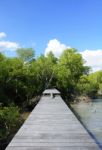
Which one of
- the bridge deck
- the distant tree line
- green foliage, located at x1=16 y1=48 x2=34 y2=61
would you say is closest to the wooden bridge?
the bridge deck

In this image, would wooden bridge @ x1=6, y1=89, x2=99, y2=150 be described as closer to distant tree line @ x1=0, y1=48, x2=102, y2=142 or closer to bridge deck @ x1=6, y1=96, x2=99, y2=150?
bridge deck @ x1=6, y1=96, x2=99, y2=150

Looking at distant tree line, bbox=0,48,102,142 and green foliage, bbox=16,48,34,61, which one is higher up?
green foliage, bbox=16,48,34,61

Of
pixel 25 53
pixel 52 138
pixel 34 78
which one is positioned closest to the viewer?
pixel 52 138

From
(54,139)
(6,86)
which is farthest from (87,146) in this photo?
(6,86)

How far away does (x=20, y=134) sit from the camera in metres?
7.47

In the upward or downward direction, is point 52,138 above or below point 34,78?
below

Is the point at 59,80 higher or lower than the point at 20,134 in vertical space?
higher

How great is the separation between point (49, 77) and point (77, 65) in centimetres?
1256

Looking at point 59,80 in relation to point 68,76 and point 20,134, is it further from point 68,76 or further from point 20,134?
point 20,134

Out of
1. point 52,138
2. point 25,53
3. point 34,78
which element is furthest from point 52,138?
point 25,53

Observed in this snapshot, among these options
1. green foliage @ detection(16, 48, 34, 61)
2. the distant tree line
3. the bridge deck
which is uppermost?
green foliage @ detection(16, 48, 34, 61)

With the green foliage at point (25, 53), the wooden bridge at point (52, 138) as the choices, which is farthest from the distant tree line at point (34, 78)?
the wooden bridge at point (52, 138)

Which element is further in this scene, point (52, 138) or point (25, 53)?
point (25, 53)

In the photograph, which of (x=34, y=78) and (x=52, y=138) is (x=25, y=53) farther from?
(x=52, y=138)
